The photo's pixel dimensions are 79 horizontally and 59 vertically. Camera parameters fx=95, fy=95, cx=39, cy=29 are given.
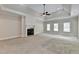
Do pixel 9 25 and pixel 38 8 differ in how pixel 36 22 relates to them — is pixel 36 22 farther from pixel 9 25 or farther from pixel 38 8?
pixel 9 25

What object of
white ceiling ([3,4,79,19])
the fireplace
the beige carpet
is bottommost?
the beige carpet

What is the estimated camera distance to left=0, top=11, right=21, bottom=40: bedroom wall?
2145 millimetres

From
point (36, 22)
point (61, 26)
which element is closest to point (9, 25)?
point (36, 22)

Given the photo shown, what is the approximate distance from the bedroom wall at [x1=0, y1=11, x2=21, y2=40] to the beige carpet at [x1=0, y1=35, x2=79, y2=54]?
15cm

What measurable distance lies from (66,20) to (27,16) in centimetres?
91

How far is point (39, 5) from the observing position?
6.40 feet

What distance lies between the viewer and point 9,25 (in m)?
2.28

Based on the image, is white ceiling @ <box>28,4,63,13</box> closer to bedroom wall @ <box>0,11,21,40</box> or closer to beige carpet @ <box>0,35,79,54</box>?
bedroom wall @ <box>0,11,21,40</box>

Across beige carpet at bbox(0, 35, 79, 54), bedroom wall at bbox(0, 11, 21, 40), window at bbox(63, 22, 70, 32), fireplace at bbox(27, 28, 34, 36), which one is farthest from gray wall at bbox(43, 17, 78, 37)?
bedroom wall at bbox(0, 11, 21, 40)

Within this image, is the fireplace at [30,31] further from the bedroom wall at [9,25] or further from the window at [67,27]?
the window at [67,27]

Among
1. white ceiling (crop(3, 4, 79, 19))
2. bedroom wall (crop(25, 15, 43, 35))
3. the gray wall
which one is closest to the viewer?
white ceiling (crop(3, 4, 79, 19))

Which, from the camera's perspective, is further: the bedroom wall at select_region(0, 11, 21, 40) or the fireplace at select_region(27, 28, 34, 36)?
the fireplace at select_region(27, 28, 34, 36)

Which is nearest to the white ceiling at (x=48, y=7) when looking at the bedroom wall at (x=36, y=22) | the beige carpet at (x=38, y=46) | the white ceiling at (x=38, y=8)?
the white ceiling at (x=38, y=8)
